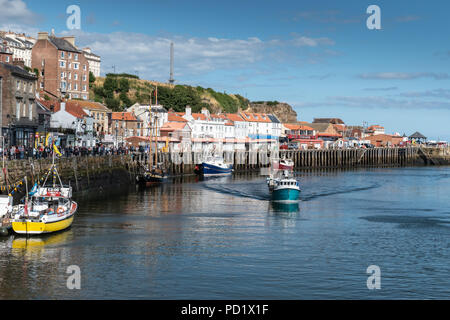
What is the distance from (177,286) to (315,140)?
145259 mm

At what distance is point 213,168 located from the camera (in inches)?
4055

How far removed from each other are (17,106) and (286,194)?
32383mm

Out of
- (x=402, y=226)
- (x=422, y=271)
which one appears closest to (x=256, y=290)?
(x=422, y=271)

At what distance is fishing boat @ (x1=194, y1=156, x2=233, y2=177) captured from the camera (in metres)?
102

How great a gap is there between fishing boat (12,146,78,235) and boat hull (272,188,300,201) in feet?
80.5

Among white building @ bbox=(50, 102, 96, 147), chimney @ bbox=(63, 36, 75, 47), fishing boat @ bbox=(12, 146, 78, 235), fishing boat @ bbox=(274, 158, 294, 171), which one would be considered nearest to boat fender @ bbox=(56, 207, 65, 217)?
fishing boat @ bbox=(12, 146, 78, 235)

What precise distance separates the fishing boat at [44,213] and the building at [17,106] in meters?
21.3

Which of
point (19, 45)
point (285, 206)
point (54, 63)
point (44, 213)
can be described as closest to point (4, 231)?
point (44, 213)

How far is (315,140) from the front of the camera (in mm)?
172000

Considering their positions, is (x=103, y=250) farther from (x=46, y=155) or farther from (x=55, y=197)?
(x=46, y=155)

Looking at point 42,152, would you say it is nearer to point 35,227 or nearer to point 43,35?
point 35,227

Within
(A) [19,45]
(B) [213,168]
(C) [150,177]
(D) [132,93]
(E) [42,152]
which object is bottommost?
(C) [150,177]

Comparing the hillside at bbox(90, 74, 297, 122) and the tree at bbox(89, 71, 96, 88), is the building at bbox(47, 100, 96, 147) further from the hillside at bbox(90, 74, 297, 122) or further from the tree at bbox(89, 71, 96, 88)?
the tree at bbox(89, 71, 96, 88)
